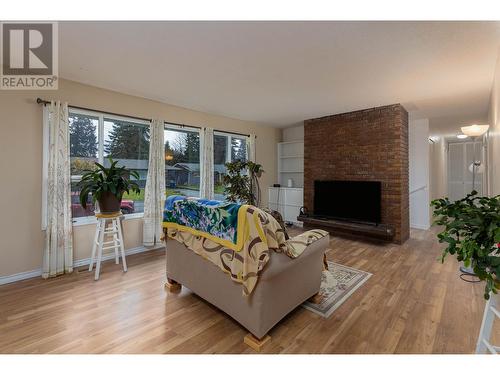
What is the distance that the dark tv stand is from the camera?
3.91 meters

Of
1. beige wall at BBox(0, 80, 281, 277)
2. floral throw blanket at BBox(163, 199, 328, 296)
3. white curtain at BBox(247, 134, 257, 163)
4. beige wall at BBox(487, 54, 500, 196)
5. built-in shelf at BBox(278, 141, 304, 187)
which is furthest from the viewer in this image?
built-in shelf at BBox(278, 141, 304, 187)

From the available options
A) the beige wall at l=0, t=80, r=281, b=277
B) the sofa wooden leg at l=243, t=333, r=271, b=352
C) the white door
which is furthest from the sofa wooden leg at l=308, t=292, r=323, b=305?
the white door

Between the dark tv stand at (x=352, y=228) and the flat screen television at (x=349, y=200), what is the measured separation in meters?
0.14

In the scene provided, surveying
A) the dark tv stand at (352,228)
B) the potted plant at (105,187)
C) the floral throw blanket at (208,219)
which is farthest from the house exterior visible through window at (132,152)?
the dark tv stand at (352,228)

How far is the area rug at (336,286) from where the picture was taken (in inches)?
85.9

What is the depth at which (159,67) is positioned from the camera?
8.70 ft

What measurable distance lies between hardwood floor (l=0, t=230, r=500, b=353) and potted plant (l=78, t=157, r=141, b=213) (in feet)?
2.87

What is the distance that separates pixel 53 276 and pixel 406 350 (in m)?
3.64

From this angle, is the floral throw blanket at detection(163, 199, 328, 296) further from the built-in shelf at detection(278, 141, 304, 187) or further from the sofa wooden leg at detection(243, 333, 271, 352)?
the built-in shelf at detection(278, 141, 304, 187)

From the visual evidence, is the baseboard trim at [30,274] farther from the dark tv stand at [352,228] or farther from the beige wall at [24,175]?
the dark tv stand at [352,228]

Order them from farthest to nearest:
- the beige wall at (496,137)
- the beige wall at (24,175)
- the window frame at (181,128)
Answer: the window frame at (181,128) → the beige wall at (24,175) → the beige wall at (496,137)

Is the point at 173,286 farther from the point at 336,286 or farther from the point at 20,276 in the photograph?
the point at 20,276
